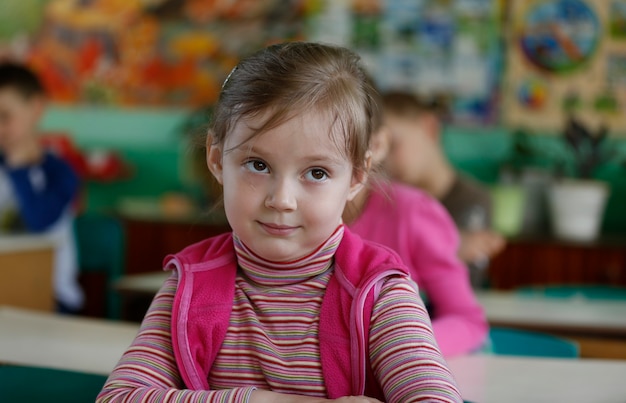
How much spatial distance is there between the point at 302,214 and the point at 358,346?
6.0 inches

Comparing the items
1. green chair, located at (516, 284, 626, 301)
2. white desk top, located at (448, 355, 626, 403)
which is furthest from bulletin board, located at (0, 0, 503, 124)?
white desk top, located at (448, 355, 626, 403)

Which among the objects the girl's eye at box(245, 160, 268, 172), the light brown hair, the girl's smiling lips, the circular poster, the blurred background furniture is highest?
the light brown hair

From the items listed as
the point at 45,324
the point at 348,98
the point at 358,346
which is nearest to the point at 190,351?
the point at 358,346

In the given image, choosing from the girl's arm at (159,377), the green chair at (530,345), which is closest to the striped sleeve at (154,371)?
the girl's arm at (159,377)

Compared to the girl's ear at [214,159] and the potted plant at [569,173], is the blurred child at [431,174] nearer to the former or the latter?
the potted plant at [569,173]

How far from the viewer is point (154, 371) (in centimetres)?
99

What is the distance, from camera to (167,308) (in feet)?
3.37

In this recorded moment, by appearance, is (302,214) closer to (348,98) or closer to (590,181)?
(348,98)

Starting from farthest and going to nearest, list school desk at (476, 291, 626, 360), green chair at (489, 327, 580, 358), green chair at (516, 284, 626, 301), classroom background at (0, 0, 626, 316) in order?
1. classroom background at (0, 0, 626, 316)
2. green chair at (516, 284, 626, 301)
3. school desk at (476, 291, 626, 360)
4. green chair at (489, 327, 580, 358)

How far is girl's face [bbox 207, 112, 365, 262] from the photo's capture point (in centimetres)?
93

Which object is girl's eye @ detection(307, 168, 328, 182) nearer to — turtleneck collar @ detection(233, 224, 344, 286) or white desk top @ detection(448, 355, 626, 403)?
turtleneck collar @ detection(233, 224, 344, 286)

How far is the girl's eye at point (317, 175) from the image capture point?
0.94m

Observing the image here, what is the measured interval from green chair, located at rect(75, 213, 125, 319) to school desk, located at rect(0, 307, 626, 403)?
6.57ft

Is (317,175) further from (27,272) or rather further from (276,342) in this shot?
(27,272)
